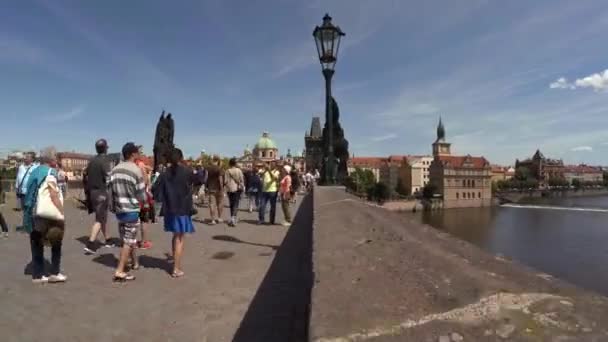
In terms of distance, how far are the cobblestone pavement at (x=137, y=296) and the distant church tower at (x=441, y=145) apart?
133m

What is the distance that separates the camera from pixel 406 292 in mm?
1999

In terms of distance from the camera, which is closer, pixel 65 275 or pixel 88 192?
pixel 65 275

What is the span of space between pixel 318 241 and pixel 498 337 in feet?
6.63

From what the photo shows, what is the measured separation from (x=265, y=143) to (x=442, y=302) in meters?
142

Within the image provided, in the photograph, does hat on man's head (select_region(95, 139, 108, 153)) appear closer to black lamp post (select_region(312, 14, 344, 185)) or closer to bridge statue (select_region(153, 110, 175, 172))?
black lamp post (select_region(312, 14, 344, 185))

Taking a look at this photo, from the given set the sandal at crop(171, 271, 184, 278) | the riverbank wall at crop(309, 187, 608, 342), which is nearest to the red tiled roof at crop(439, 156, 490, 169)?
the sandal at crop(171, 271, 184, 278)

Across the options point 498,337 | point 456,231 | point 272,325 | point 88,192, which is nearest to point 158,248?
point 88,192

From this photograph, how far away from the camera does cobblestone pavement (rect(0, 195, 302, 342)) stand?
3730 millimetres

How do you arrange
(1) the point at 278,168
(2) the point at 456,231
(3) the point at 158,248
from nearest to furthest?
(3) the point at 158,248 → (1) the point at 278,168 → (2) the point at 456,231

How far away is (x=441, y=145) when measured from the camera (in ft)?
441

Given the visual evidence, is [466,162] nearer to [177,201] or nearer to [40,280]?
[177,201]

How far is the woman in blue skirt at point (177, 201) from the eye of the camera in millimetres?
5686

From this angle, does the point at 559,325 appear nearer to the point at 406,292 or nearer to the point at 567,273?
the point at 406,292

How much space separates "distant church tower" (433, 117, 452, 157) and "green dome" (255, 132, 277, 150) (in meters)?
53.9
